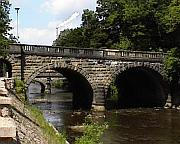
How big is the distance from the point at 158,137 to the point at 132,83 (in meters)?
34.1

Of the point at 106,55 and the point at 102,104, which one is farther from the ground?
the point at 106,55

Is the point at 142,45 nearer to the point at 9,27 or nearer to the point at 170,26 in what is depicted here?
the point at 170,26

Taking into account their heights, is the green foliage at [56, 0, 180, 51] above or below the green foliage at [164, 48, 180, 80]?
above

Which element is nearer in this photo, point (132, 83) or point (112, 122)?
point (112, 122)

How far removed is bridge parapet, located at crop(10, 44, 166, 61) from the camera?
156 ft

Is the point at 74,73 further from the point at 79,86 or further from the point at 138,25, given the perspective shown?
the point at 138,25

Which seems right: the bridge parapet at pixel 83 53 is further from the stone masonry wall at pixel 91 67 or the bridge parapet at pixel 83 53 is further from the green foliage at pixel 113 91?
the green foliage at pixel 113 91

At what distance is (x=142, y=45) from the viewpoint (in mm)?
70625

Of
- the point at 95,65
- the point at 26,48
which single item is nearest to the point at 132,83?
the point at 95,65

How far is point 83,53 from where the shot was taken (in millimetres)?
51969

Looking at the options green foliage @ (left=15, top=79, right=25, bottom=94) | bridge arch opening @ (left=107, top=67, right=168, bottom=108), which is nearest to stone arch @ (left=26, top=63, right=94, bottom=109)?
bridge arch opening @ (left=107, top=67, right=168, bottom=108)

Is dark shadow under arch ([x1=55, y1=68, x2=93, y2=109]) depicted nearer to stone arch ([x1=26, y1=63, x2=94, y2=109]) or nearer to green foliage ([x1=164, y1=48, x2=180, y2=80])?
stone arch ([x1=26, y1=63, x2=94, y2=109])

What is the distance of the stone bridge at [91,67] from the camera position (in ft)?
157

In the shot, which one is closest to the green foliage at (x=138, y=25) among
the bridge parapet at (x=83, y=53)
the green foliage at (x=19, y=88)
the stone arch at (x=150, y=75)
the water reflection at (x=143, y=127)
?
the bridge parapet at (x=83, y=53)
